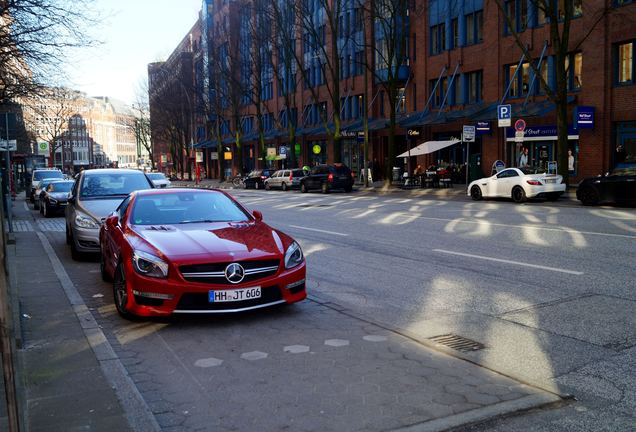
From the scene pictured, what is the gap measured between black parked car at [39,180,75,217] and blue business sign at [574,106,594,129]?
22.3 meters

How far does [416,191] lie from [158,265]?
27.8 meters

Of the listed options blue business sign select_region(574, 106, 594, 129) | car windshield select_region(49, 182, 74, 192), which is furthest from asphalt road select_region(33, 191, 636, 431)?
blue business sign select_region(574, 106, 594, 129)

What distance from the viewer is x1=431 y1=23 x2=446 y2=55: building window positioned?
40.4 m

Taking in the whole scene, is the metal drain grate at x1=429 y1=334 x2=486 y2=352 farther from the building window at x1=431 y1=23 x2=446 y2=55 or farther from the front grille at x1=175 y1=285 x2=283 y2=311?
the building window at x1=431 y1=23 x2=446 y2=55

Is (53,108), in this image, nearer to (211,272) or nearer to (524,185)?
(524,185)

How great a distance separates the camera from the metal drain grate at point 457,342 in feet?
18.5

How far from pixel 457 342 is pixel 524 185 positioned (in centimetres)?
1874

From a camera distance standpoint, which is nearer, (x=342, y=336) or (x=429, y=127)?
(x=342, y=336)

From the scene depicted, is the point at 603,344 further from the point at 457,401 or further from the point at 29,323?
the point at 29,323

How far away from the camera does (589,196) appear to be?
2092 cm

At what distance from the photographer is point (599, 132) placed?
29.5 meters

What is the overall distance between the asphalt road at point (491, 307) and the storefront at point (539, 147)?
59.0 ft

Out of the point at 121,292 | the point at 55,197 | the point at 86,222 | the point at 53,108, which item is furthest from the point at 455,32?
the point at 53,108

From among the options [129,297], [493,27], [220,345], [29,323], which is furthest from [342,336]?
[493,27]
